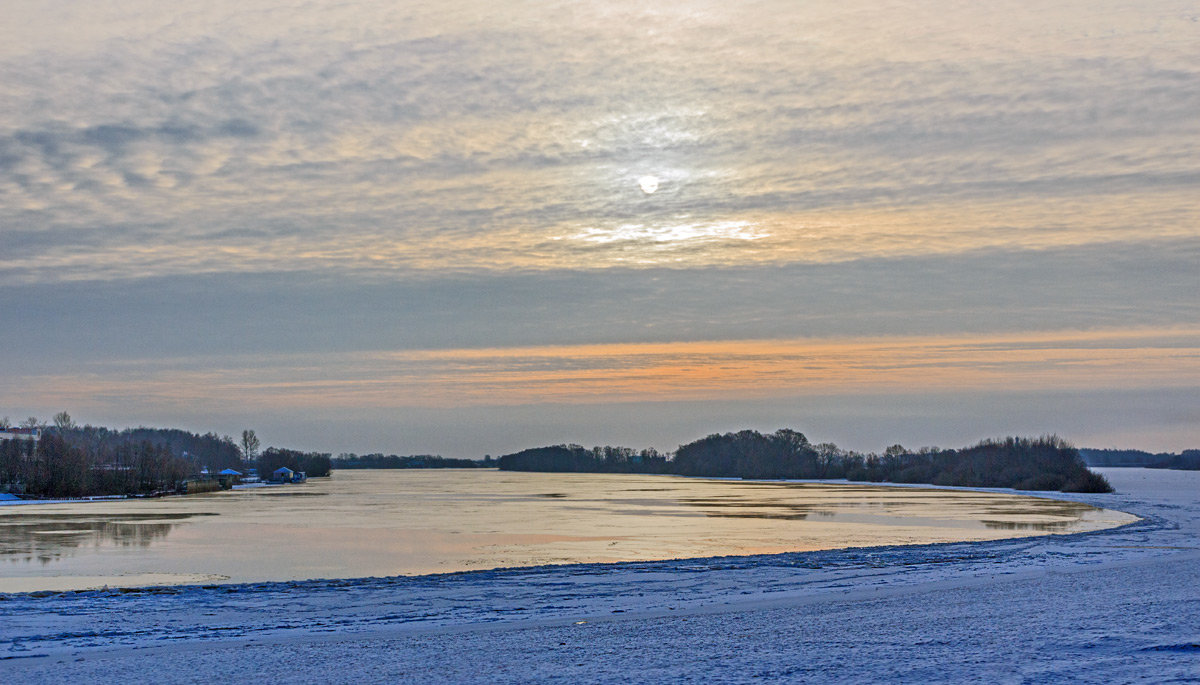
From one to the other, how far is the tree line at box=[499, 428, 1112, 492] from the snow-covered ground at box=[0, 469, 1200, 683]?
57.9 meters

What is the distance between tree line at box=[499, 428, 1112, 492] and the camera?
7969 cm

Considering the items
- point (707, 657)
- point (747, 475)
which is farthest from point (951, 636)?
point (747, 475)

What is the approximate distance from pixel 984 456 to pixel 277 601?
90846 mm

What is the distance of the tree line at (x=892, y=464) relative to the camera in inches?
3137

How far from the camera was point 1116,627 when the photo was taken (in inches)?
454

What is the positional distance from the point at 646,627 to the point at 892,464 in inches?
4591

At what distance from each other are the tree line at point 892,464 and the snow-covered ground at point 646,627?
57.9 metres

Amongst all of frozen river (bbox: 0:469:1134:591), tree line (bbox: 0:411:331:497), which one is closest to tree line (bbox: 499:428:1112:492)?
frozen river (bbox: 0:469:1134:591)

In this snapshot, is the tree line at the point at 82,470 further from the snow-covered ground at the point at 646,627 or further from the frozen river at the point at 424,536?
the snow-covered ground at the point at 646,627

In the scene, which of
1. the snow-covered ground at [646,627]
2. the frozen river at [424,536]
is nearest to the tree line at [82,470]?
the frozen river at [424,536]

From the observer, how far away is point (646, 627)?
12.2 meters

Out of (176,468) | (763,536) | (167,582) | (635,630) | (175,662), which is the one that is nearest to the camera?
(175,662)

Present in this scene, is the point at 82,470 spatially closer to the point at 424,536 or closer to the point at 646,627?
the point at 424,536

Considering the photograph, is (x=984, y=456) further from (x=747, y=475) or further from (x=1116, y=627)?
(x=1116, y=627)
